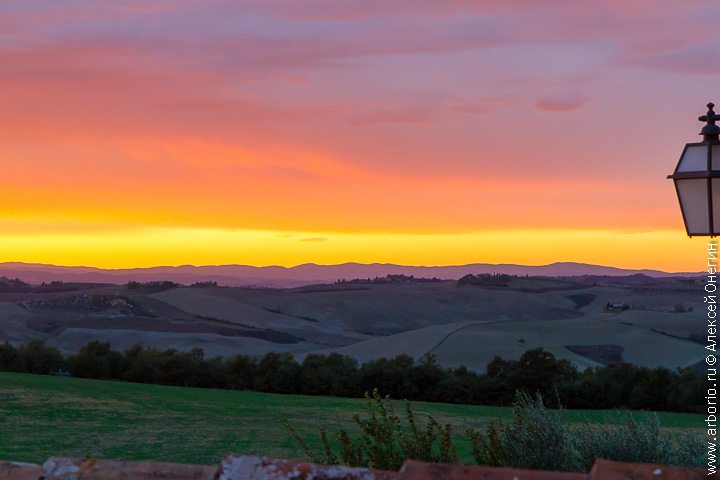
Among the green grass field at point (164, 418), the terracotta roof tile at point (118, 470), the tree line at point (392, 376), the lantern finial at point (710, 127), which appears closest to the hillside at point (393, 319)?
the tree line at point (392, 376)

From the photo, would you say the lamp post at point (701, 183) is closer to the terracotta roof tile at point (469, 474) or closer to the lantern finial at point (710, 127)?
the lantern finial at point (710, 127)

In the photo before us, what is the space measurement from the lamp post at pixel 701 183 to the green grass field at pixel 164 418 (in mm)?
8546

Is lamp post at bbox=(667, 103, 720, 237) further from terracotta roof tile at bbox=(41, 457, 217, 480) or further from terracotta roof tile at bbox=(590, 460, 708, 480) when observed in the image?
terracotta roof tile at bbox=(41, 457, 217, 480)

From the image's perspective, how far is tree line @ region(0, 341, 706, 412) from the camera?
2475 centimetres

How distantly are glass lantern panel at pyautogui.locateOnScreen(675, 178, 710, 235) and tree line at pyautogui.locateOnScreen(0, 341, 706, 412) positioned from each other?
16.2 meters

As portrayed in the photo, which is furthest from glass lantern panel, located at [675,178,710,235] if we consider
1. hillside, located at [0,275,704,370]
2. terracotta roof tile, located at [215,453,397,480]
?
hillside, located at [0,275,704,370]

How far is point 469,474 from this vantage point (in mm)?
2629

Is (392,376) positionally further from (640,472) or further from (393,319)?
(393,319)

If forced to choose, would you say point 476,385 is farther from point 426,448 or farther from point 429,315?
point 429,315

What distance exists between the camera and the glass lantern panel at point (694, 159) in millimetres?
6113

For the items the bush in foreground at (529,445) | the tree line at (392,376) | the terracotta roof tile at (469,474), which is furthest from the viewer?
the tree line at (392,376)

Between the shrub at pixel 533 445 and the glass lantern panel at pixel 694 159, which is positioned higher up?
the glass lantern panel at pixel 694 159

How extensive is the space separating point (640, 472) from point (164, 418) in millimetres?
19657

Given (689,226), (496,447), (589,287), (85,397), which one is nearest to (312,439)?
(85,397)
